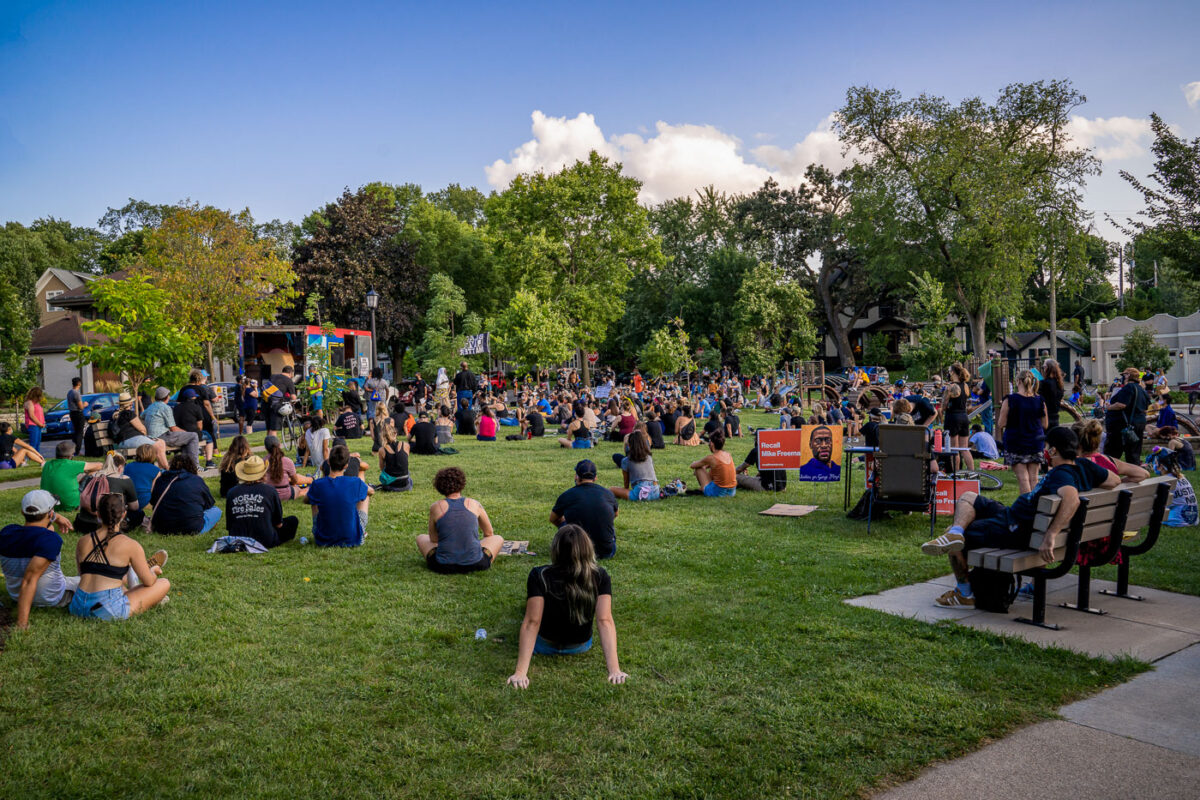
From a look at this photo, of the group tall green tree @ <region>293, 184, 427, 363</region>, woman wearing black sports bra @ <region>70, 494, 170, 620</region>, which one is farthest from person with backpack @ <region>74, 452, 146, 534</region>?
tall green tree @ <region>293, 184, 427, 363</region>

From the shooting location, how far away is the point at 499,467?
1509cm

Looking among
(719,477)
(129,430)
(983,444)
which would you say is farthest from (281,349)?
(983,444)

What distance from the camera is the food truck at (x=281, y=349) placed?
98.3 feet

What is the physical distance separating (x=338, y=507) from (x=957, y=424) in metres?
9.72

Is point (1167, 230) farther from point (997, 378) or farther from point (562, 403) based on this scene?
point (562, 403)

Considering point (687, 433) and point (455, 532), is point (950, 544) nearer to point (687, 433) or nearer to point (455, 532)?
point (455, 532)

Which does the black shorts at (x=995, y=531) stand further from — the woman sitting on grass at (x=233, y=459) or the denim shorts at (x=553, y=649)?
the woman sitting on grass at (x=233, y=459)

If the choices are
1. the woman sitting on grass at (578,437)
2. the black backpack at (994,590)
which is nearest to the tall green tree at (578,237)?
the woman sitting on grass at (578,437)

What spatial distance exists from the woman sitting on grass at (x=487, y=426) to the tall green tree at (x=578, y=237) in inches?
959

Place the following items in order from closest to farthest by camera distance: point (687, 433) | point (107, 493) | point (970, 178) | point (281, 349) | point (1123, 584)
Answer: point (107, 493)
point (1123, 584)
point (687, 433)
point (281, 349)
point (970, 178)

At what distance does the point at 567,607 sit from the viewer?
511cm

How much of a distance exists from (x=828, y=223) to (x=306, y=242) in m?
37.0

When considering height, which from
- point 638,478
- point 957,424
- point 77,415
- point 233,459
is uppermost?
point 77,415

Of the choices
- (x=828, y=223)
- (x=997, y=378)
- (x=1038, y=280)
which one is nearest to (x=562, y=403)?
(x=997, y=378)
